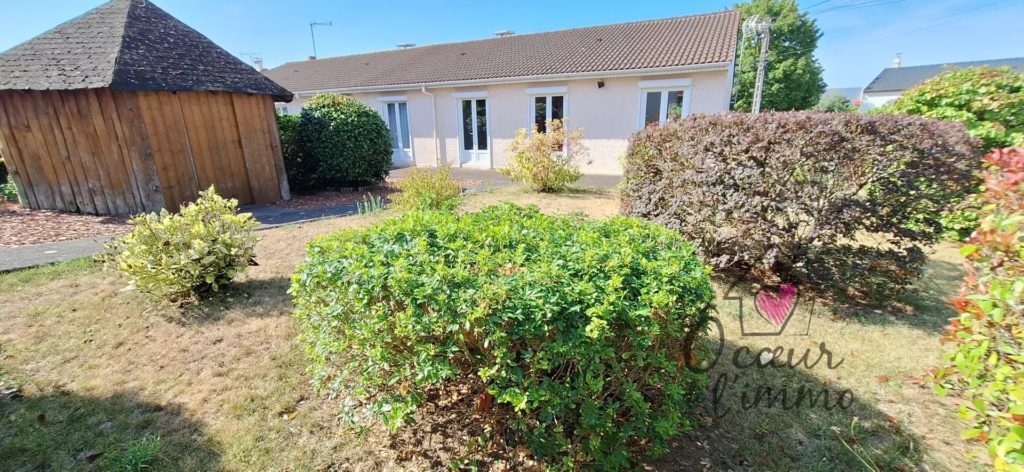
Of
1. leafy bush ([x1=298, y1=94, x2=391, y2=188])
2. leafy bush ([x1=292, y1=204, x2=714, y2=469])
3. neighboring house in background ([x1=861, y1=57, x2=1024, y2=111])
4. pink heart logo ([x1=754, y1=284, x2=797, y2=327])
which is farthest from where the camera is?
neighboring house in background ([x1=861, y1=57, x2=1024, y2=111])

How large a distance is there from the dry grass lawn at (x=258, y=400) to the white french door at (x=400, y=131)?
14.2 m

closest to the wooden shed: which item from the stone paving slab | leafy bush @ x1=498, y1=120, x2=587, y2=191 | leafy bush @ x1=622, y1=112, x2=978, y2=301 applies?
the stone paving slab

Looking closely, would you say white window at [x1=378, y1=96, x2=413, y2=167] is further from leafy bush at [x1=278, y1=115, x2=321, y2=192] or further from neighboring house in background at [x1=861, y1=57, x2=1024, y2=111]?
neighboring house in background at [x1=861, y1=57, x2=1024, y2=111]

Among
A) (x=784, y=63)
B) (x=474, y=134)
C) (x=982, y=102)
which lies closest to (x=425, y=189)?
(x=982, y=102)

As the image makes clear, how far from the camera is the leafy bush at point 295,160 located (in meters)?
10.3

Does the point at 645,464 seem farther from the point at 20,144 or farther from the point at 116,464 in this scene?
the point at 20,144

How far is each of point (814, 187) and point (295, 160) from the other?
10.6m

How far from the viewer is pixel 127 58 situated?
7.36 m

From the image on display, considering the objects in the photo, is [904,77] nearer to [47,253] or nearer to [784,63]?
[784,63]

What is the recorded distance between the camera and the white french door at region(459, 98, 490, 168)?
52.8 feet

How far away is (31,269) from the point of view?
5.05 metres

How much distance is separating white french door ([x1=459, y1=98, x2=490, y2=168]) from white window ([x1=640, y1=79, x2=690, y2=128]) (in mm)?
5778

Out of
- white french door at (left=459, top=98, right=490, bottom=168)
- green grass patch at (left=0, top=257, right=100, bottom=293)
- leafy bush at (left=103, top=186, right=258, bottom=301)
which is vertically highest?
white french door at (left=459, top=98, right=490, bottom=168)

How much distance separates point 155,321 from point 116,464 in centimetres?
199
